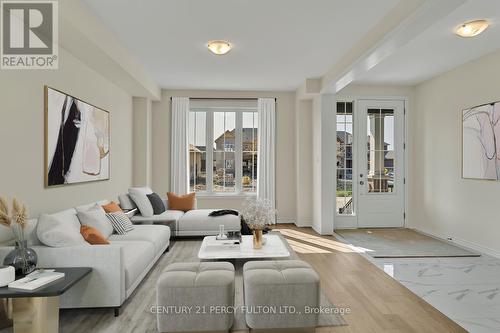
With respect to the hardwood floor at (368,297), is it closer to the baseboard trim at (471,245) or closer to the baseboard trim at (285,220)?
the baseboard trim at (471,245)

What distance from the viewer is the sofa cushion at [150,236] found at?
3.83 meters

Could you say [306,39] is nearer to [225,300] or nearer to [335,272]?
[335,272]

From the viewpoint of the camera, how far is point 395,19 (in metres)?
3.20

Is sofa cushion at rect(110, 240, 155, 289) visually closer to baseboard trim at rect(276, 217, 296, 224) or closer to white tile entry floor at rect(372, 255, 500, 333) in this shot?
white tile entry floor at rect(372, 255, 500, 333)

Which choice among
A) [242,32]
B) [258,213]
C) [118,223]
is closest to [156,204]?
[118,223]

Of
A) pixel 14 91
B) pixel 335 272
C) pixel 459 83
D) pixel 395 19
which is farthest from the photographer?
pixel 459 83

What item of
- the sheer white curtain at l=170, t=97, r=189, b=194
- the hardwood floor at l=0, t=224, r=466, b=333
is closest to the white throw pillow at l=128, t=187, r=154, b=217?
the hardwood floor at l=0, t=224, r=466, b=333

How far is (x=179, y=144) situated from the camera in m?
6.70

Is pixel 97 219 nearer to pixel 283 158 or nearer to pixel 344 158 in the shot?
pixel 283 158

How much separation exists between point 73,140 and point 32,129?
0.76m

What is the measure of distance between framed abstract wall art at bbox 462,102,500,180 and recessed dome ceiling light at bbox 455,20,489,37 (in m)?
1.25

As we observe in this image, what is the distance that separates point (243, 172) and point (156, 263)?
3265 millimetres

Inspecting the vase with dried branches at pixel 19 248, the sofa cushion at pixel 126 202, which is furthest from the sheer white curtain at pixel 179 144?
the vase with dried branches at pixel 19 248

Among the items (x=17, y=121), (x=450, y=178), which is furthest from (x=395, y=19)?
(x=17, y=121)
